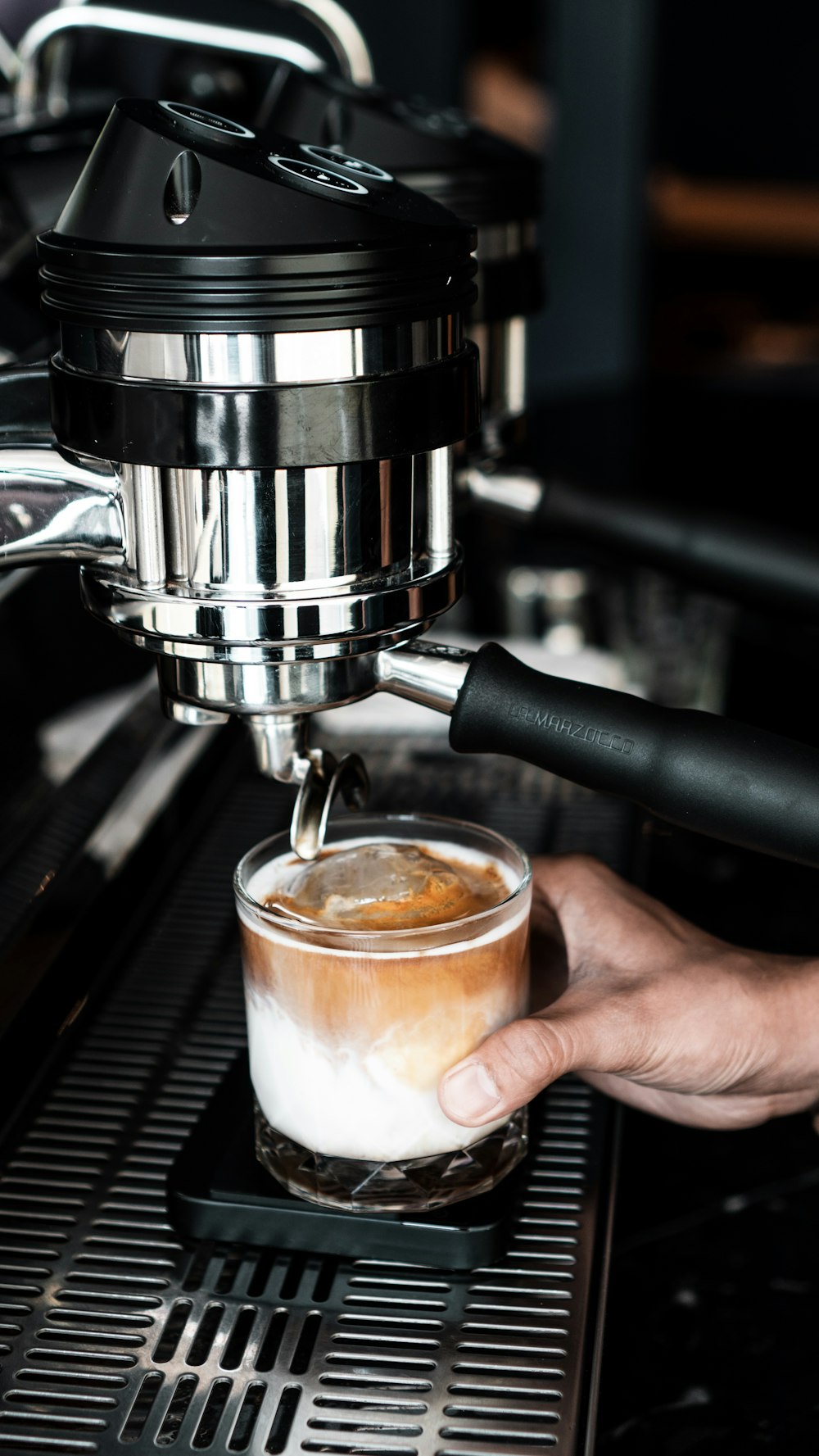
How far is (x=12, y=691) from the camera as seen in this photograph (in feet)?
3.04

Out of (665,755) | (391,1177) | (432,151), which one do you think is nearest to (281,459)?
(665,755)

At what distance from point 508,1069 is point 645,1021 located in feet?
0.37

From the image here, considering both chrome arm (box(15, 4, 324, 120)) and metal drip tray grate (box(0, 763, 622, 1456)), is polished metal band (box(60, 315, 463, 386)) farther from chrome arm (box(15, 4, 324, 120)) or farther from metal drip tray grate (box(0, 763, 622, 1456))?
chrome arm (box(15, 4, 324, 120))

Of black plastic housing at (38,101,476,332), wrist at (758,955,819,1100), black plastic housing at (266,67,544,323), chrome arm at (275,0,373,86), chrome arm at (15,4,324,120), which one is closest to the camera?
black plastic housing at (38,101,476,332)

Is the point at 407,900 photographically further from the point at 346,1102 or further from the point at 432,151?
the point at 432,151

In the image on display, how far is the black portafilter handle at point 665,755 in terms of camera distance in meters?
0.60

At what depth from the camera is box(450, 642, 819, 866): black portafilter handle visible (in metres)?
0.60

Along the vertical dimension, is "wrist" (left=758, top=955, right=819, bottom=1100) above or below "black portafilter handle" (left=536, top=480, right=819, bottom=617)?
below

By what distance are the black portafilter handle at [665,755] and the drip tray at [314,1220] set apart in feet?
0.67

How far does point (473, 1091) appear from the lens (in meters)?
0.63

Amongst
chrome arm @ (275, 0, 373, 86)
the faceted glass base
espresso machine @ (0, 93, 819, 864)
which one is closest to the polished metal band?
espresso machine @ (0, 93, 819, 864)

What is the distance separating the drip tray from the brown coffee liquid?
131 mm

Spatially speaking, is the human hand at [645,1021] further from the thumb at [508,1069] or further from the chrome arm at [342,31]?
the chrome arm at [342,31]

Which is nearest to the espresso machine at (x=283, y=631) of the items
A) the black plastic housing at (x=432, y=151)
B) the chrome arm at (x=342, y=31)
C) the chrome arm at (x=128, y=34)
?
the black plastic housing at (x=432, y=151)
